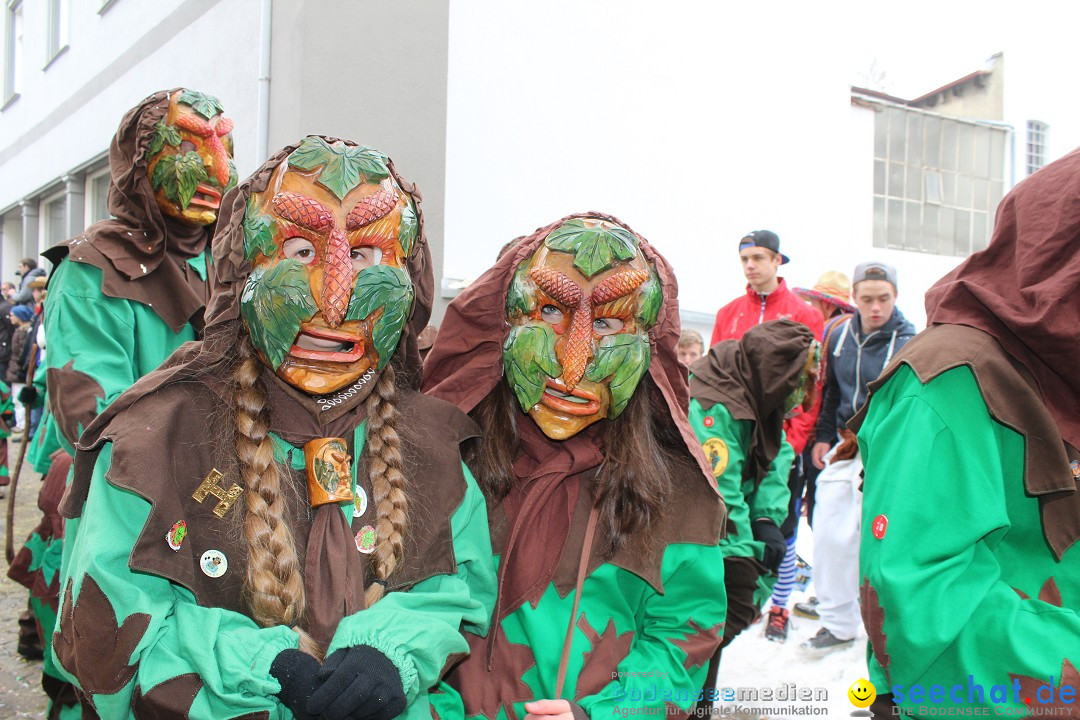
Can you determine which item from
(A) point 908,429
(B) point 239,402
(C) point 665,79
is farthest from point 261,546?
(C) point 665,79

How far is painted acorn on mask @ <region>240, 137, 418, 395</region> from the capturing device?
196cm

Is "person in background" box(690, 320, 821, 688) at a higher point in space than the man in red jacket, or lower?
lower

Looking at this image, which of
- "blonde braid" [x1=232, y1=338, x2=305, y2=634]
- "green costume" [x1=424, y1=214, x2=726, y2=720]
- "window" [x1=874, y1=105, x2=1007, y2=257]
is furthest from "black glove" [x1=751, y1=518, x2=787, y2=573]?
"window" [x1=874, y1=105, x2=1007, y2=257]

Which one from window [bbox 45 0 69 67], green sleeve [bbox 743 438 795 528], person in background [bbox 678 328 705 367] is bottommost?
green sleeve [bbox 743 438 795 528]

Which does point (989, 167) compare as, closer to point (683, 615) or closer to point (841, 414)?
point (841, 414)

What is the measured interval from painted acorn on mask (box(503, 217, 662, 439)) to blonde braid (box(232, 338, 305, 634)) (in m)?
0.69

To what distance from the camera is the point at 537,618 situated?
7.30ft

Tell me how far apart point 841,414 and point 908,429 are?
3.79 metres

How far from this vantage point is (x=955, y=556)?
182 centimetres

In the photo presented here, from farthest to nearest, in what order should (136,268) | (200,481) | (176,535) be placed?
(136,268) < (200,481) < (176,535)

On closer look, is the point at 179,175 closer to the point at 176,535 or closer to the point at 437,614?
the point at 176,535

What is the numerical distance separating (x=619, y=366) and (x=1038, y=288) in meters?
0.99

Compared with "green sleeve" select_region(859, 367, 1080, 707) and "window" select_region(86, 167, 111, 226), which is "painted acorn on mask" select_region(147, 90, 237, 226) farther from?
"window" select_region(86, 167, 111, 226)

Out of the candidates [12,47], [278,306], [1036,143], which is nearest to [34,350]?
[278,306]
